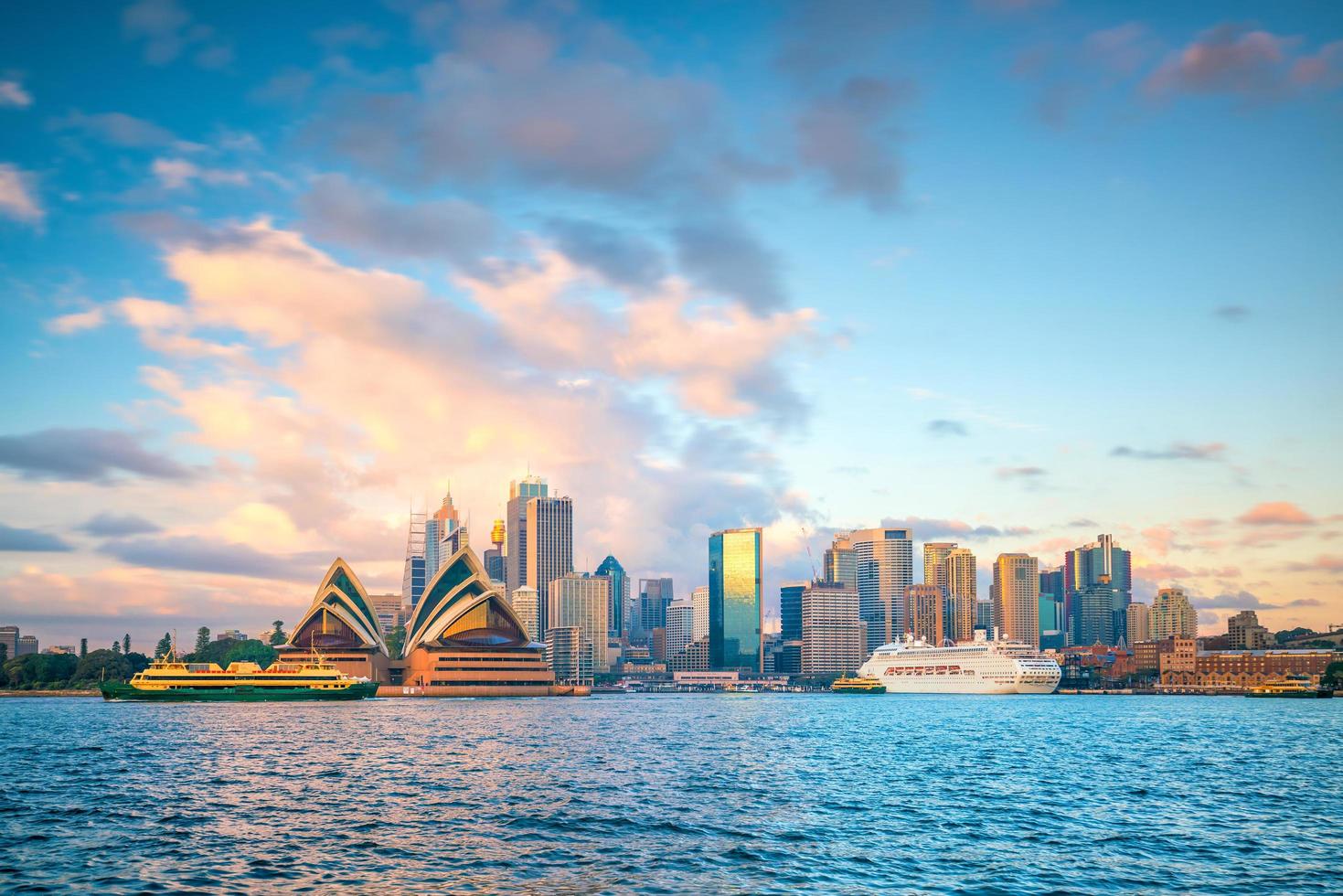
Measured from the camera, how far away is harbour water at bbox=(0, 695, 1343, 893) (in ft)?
99.9

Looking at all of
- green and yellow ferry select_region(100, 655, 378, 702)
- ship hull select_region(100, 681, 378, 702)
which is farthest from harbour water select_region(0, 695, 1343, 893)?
green and yellow ferry select_region(100, 655, 378, 702)

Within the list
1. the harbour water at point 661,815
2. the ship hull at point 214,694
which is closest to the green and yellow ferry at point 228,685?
the ship hull at point 214,694

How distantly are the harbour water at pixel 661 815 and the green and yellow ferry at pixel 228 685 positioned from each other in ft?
229

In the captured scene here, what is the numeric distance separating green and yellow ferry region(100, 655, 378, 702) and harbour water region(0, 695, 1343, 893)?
69.7m

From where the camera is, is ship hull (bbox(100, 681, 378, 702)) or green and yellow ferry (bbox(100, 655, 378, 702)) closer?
ship hull (bbox(100, 681, 378, 702))

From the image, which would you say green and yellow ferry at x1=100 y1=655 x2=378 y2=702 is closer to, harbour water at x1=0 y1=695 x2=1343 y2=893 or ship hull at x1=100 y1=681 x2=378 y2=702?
ship hull at x1=100 y1=681 x2=378 y2=702

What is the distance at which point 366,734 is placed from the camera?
8719 cm

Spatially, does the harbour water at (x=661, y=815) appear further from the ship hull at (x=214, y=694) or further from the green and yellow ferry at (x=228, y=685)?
the green and yellow ferry at (x=228, y=685)

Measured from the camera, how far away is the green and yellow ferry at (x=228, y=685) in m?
152

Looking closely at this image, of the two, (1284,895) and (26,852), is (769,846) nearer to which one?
(1284,895)

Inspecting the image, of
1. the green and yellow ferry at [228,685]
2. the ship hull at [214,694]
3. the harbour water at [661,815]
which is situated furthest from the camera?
the green and yellow ferry at [228,685]

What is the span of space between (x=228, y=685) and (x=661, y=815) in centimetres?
12884

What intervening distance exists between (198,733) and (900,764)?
54.6m

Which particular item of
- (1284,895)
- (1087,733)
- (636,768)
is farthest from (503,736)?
(1284,895)
